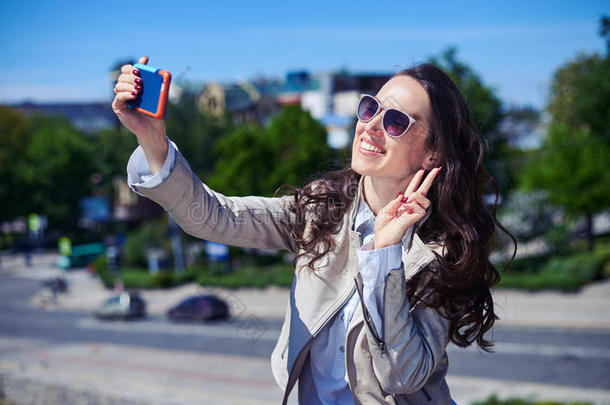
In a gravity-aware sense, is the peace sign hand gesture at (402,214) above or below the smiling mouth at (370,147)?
below

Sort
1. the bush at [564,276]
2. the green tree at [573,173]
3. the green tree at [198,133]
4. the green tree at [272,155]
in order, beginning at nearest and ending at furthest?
the bush at [564,276] < the green tree at [573,173] < the green tree at [272,155] < the green tree at [198,133]

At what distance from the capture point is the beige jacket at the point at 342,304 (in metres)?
2.14

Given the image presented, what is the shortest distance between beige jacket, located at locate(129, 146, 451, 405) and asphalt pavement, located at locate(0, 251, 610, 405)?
5.09m

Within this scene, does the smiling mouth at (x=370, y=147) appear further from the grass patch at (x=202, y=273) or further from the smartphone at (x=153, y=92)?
the grass patch at (x=202, y=273)

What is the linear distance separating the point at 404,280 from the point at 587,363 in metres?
15.2

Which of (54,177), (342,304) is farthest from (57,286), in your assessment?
(342,304)

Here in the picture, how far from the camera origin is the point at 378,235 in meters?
2.23

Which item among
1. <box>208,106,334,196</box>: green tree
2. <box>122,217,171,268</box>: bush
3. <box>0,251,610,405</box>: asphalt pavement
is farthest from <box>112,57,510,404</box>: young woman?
<box>122,217,171,268</box>: bush

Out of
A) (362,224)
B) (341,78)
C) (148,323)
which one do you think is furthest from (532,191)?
(341,78)

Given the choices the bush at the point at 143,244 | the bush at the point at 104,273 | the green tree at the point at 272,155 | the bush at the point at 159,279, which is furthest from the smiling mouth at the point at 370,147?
the bush at the point at 143,244

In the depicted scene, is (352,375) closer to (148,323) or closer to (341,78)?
(148,323)

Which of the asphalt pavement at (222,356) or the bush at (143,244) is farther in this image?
the bush at (143,244)

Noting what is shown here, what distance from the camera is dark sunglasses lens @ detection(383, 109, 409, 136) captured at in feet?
7.80

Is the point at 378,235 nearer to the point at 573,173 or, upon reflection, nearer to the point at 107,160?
the point at 573,173
